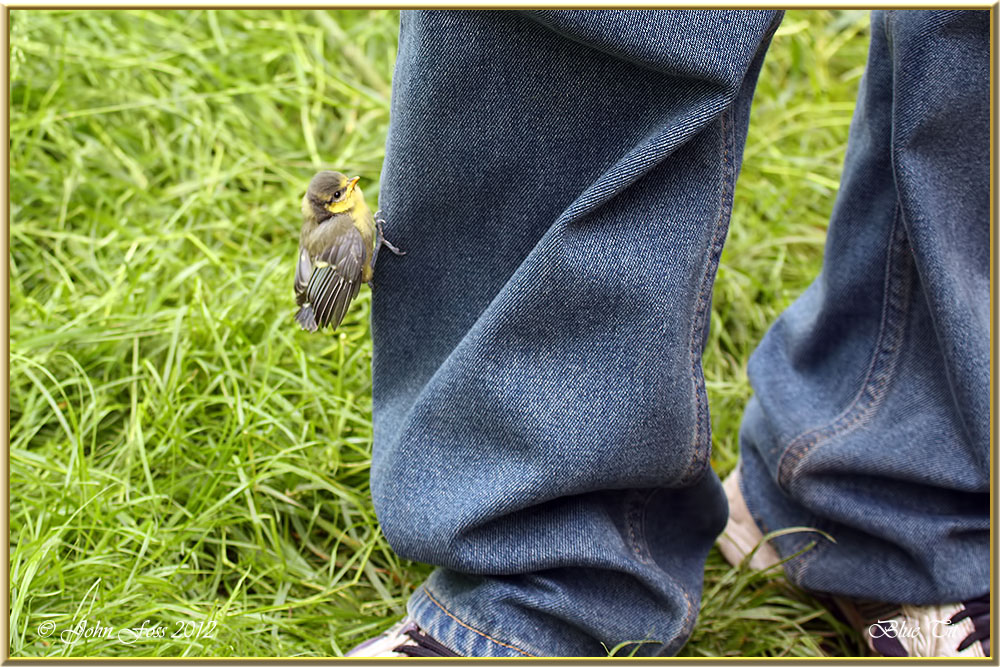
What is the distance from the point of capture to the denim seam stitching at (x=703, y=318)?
116 centimetres

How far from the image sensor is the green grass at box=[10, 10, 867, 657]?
1.51 m

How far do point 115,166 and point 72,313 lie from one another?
48 cm

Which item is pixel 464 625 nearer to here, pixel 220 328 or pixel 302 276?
pixel 302 276

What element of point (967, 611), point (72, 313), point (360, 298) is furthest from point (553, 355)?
point (72, 313)

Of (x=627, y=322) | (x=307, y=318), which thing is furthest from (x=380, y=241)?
(x=627, y=322)

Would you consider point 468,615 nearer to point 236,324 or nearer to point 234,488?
point 234,488

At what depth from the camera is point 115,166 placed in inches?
88.4

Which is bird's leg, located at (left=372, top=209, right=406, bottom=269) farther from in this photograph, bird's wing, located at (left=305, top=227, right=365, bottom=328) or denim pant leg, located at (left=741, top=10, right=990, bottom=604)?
denim pant leg, located at (left=741, top=10, right=990, bottom=604)

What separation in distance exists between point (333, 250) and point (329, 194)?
125 mm

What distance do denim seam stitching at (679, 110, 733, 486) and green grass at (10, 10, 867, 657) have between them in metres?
0.39

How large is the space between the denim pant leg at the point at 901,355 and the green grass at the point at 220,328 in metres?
0.23

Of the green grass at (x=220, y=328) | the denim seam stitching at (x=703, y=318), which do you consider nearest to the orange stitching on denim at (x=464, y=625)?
the green grass at (x=220, y=328)

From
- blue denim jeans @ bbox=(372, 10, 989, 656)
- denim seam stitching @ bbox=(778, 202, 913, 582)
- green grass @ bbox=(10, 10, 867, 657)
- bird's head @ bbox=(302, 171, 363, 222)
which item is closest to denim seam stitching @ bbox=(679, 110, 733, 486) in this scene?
blue denim jeans @ bbox=(372, 10, 989, 656)

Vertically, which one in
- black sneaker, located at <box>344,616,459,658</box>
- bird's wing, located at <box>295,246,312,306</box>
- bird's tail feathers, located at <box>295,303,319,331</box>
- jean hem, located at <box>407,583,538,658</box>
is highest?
bird's wing, located at <box>295,246,312,306</box>
